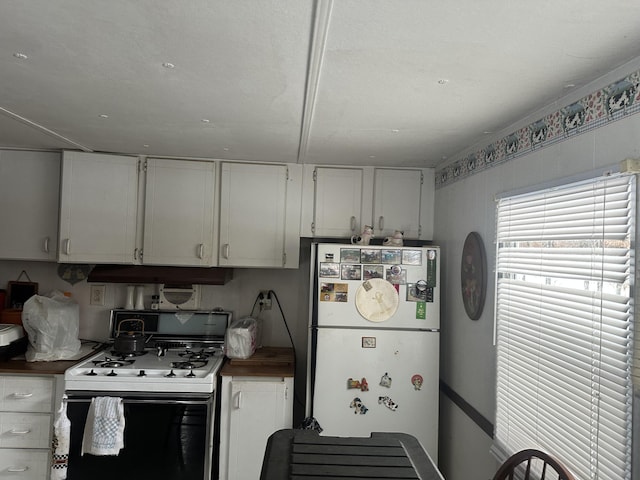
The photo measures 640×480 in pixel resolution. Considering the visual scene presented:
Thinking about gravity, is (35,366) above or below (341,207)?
below

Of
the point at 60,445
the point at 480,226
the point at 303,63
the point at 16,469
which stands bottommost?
the point at 16,469

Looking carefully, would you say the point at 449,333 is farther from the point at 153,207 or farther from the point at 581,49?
the point at 153,207

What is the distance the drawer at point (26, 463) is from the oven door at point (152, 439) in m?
0.25

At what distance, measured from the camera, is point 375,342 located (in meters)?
2.81

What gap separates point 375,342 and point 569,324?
1.32 meters

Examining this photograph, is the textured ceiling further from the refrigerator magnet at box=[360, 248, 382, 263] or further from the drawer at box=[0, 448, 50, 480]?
the drawer at box=[0, 448, 50, 480]

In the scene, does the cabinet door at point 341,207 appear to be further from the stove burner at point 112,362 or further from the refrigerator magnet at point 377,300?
the stove burner at point 112,362

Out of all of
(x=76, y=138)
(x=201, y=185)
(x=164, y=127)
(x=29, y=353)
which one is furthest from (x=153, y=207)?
(x=29, y=353)

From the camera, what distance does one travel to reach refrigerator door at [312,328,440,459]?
2.78 metres

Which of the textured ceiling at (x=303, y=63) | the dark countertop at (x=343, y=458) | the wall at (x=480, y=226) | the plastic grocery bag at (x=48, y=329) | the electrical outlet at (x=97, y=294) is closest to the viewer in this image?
the dark countertop at (x=343, y=458)

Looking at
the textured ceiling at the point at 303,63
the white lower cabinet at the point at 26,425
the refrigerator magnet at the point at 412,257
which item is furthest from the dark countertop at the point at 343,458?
the white lower cabinet at the point at 26,425

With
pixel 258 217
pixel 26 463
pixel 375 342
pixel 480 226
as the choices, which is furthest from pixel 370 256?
pixel 26 463

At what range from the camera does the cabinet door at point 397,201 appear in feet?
10.7

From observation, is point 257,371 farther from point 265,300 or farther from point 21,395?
point 21,395
